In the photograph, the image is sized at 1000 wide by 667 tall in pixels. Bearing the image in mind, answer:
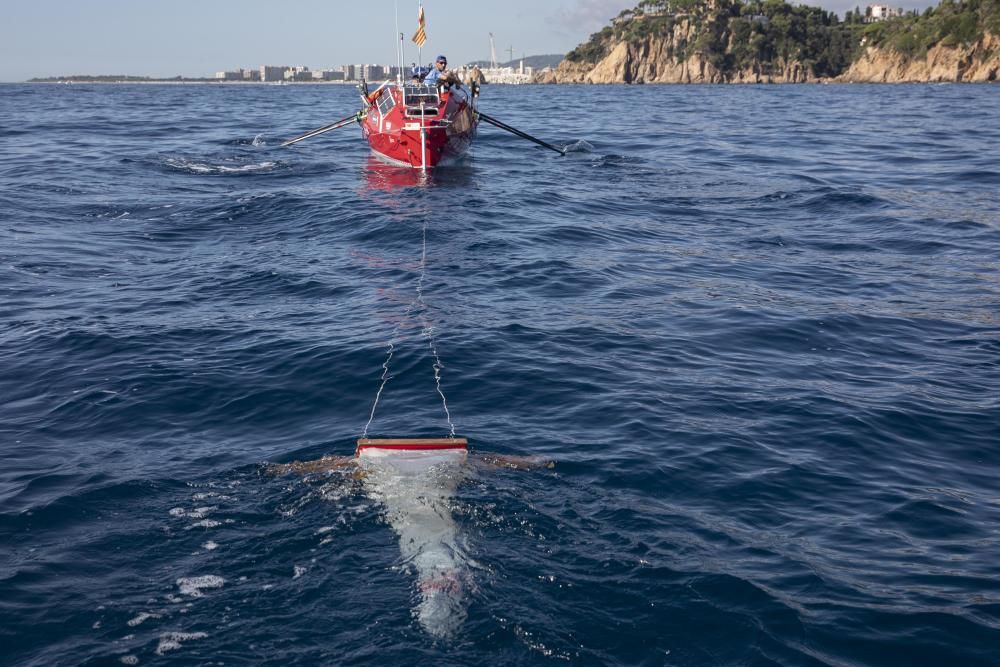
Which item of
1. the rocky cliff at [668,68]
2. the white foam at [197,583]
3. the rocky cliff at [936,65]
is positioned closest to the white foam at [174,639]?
the white foam at [197,583]

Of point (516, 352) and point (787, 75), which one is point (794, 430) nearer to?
point (516, 352)

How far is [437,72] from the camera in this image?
2789 cm

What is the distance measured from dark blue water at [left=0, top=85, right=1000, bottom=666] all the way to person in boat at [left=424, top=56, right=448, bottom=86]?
742 cm

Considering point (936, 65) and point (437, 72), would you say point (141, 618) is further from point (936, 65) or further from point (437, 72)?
point (936, 65)

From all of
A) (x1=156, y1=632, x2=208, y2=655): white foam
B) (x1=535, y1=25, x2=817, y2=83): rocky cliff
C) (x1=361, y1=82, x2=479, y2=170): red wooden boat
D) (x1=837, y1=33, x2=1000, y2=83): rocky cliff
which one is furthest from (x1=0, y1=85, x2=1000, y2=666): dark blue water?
(x1=535, y1=25, x2=817, y2=83): rocky cliff

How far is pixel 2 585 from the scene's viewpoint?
19.8 ft

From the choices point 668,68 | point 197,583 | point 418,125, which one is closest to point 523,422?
point 197,583

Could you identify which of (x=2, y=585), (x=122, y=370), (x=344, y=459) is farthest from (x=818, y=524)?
(x=122, y=370)

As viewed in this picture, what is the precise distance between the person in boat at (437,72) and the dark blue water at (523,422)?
7.42 metres

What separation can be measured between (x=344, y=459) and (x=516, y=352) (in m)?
3.97

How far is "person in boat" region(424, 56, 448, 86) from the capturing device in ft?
90.5

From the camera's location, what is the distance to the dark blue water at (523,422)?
5656 mm

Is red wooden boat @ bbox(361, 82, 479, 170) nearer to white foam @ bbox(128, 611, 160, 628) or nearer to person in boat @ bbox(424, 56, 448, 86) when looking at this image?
person in boat @ bbox(424, 56, 448, 86)

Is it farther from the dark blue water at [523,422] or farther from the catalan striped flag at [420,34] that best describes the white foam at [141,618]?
the catalan striped flag at [420,34]
